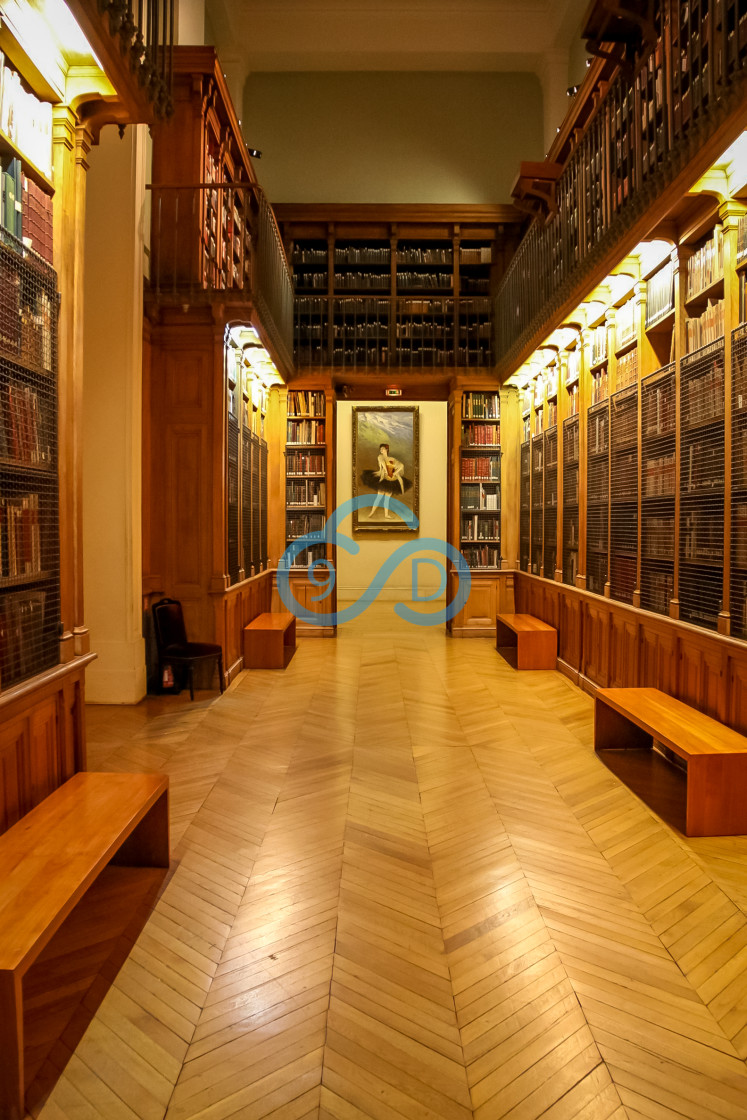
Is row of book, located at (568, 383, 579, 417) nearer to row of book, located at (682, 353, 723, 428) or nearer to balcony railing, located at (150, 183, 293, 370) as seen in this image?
row of book, located at (682, 353, 723, 428)

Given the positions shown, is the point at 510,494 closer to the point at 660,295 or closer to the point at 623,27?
the point at 660,295

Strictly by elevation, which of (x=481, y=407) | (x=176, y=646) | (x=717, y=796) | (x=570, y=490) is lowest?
(x=717, y=796)

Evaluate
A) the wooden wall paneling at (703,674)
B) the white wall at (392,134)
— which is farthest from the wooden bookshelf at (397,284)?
the wooden wall paneling at (703,674)

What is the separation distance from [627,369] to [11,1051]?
191 inches

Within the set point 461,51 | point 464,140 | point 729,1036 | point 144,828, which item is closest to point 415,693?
point 144,828

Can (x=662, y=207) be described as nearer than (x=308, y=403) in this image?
Yes

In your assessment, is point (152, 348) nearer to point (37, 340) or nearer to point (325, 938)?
point (37, 340)

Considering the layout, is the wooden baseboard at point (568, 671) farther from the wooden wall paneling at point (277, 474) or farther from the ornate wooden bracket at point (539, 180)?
the ornate wooden bracket at point (539, 180)

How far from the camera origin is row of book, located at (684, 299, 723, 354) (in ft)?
11.6

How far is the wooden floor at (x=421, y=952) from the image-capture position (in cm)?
158

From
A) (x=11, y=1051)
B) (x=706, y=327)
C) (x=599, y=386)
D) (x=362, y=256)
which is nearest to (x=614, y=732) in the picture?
(x=706, y=327)

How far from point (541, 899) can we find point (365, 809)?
1.02 m

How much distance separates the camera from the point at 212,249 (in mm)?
6391

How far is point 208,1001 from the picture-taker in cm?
188
